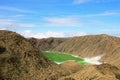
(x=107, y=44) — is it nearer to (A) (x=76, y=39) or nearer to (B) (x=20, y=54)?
(A) (x=76, y=39)

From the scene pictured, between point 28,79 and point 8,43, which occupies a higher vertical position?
point 8,43

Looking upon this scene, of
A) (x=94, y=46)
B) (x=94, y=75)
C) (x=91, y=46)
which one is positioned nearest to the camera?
(x=94, y=75)

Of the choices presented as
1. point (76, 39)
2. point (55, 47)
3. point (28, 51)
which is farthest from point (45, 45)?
point (28, 51)

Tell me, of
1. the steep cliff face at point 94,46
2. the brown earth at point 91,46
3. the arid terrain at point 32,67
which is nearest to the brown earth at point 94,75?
the arid terrain at point 32,67

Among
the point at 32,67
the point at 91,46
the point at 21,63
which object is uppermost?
the point at 21,63

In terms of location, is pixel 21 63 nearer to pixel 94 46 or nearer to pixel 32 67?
pixel 32 67

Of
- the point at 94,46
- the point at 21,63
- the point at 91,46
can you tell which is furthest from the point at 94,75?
the point at 91,46

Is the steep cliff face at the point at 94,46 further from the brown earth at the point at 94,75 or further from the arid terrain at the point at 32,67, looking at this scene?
the brown earth at the point at 94,75

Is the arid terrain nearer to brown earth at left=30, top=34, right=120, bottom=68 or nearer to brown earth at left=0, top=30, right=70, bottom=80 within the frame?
brown earth at left=0, top=30, right=70, bottom=80

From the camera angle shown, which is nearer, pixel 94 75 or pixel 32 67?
pixel 94 75
